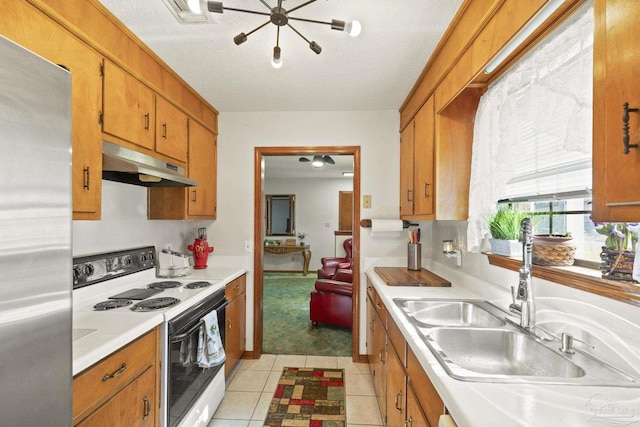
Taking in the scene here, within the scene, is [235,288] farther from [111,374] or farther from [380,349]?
[111,374]

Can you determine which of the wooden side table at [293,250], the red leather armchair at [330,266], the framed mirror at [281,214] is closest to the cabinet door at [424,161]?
the red leather armchair at [330,266]

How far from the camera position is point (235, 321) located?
2672 millimetres

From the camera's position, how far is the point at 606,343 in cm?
97

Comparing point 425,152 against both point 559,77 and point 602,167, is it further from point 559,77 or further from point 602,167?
point 602,167

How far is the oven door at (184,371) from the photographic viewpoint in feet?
5.22

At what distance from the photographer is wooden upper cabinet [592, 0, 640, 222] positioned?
2.07 ft

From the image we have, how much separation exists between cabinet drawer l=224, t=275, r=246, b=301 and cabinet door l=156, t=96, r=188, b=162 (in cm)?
107

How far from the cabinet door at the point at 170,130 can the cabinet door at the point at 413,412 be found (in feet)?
6.58

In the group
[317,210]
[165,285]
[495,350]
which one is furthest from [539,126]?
[317,210]

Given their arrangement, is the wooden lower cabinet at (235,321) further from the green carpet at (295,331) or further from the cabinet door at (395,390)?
the cabinet door at (395,390)

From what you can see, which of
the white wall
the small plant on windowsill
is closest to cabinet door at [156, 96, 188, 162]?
the small plant on windowsill

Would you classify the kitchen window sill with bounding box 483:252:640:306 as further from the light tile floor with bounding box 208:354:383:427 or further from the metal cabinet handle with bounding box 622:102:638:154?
the light tile floor with bounding box 208:354:383:427

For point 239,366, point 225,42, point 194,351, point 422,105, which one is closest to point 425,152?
point 422,105

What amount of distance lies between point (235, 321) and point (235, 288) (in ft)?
0.92
